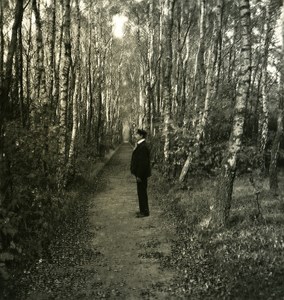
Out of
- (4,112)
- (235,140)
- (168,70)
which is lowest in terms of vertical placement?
(235,140)

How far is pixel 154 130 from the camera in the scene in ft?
88.3

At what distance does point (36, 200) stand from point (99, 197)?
19.3 feet

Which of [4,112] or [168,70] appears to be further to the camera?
[168,70]

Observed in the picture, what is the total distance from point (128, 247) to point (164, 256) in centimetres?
87

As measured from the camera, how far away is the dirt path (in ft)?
19.1

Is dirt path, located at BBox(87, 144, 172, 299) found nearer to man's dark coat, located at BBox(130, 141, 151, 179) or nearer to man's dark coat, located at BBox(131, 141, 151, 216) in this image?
man's dark coat, located at BBox(131, 141, 151, 216)

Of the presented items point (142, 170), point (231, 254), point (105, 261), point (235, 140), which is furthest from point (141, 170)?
Answer: point (231, 254)

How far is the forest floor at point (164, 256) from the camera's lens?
5469mm

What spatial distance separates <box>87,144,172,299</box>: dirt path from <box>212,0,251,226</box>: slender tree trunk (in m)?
1.26

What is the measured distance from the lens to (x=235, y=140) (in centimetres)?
792

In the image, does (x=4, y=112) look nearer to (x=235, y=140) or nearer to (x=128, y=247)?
(x=128, y=247)

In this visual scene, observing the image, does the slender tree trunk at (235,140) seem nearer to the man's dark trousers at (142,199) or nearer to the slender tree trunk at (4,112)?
the man's dark trousers at (142,199)

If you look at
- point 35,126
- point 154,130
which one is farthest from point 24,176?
point 154,130

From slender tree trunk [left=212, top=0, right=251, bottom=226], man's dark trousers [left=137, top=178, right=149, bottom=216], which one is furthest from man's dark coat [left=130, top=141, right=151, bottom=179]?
slender tree trunk [left=212, top=0, right=251, bottom=226]
